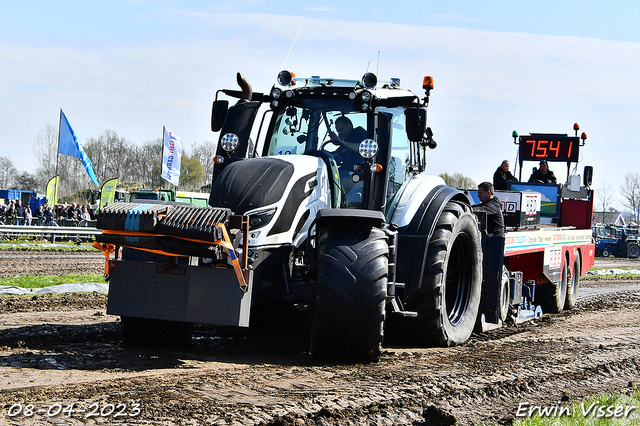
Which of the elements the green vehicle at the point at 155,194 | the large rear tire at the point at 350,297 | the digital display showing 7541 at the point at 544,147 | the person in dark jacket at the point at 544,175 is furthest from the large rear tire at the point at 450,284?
the green vehicle at the point at 155,194

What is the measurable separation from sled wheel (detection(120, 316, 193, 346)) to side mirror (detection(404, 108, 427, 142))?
3.06 m

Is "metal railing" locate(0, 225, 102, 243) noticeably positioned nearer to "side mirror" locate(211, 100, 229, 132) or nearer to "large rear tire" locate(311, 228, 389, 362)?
"side mirror" locate(211, 100, 229, 132)

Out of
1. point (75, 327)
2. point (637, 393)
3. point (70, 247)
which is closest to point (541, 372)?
point (637, 393)

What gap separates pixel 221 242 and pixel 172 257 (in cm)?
61

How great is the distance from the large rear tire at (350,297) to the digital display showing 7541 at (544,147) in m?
10.9

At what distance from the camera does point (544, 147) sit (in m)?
16.1

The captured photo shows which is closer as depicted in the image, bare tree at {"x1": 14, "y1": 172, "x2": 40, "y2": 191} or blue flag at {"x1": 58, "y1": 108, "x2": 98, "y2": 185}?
blue flag at {"x1": 58, "y1": 108, "x2": 98, "y2": 185}

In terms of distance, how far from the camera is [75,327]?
798 centimetres

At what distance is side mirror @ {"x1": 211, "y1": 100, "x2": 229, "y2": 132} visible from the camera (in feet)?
25.2

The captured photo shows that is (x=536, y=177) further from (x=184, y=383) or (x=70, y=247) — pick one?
(x=70, y=247)

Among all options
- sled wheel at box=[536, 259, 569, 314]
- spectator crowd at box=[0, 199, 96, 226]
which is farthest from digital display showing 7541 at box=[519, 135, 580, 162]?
spectator crowd at box=[0, 199, 96, 226]

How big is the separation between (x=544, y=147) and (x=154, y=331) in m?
11.9

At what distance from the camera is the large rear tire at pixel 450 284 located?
7.20m

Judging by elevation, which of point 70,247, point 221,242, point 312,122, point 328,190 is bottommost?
point 70,247
